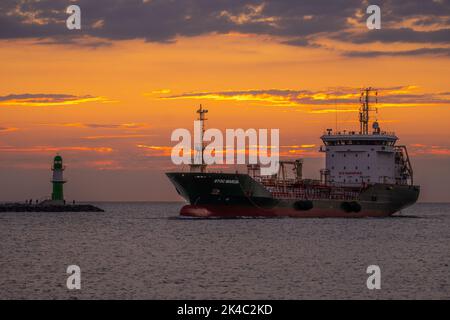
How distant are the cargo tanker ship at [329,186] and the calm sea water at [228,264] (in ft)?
29.4

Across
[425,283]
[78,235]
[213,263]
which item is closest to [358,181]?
[78,235]

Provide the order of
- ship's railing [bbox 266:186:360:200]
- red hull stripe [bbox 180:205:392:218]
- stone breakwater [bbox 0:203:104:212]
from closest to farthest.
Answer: red hull stripe [bbox 180:205:392:218]
ship's railing [bbox 266:186:360:200]
stone breakwater [bbox 0:203:104:212]

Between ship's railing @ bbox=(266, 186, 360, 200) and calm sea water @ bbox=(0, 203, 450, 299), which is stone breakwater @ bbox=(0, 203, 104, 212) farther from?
calm sea water @ bbox=(0, 203, 450, 299)

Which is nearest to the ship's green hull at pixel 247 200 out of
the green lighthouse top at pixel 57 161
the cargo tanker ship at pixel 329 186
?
the cargo tanker ship at pixel 329 186

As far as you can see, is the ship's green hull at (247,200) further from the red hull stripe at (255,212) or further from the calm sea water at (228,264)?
the calm sea water at (228,264)

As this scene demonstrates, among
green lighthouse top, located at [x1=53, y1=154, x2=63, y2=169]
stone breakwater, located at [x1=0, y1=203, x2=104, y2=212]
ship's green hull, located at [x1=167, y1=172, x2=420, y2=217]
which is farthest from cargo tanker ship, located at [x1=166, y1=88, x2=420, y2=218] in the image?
stone breakwater, located at [x1=0, y1=203, x2=104, y2=212]

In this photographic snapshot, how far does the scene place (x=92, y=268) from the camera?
4688 centimetres

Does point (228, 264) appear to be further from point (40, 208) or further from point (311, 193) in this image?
point (40, 208)

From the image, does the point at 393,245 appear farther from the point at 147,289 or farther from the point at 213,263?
the point at 147,289

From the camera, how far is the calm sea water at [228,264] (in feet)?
123

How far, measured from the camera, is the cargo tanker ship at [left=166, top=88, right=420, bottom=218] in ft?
285

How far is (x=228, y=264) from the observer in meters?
48.6

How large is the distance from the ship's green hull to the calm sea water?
8454mm

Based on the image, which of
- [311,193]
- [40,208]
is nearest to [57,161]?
[40,208]
